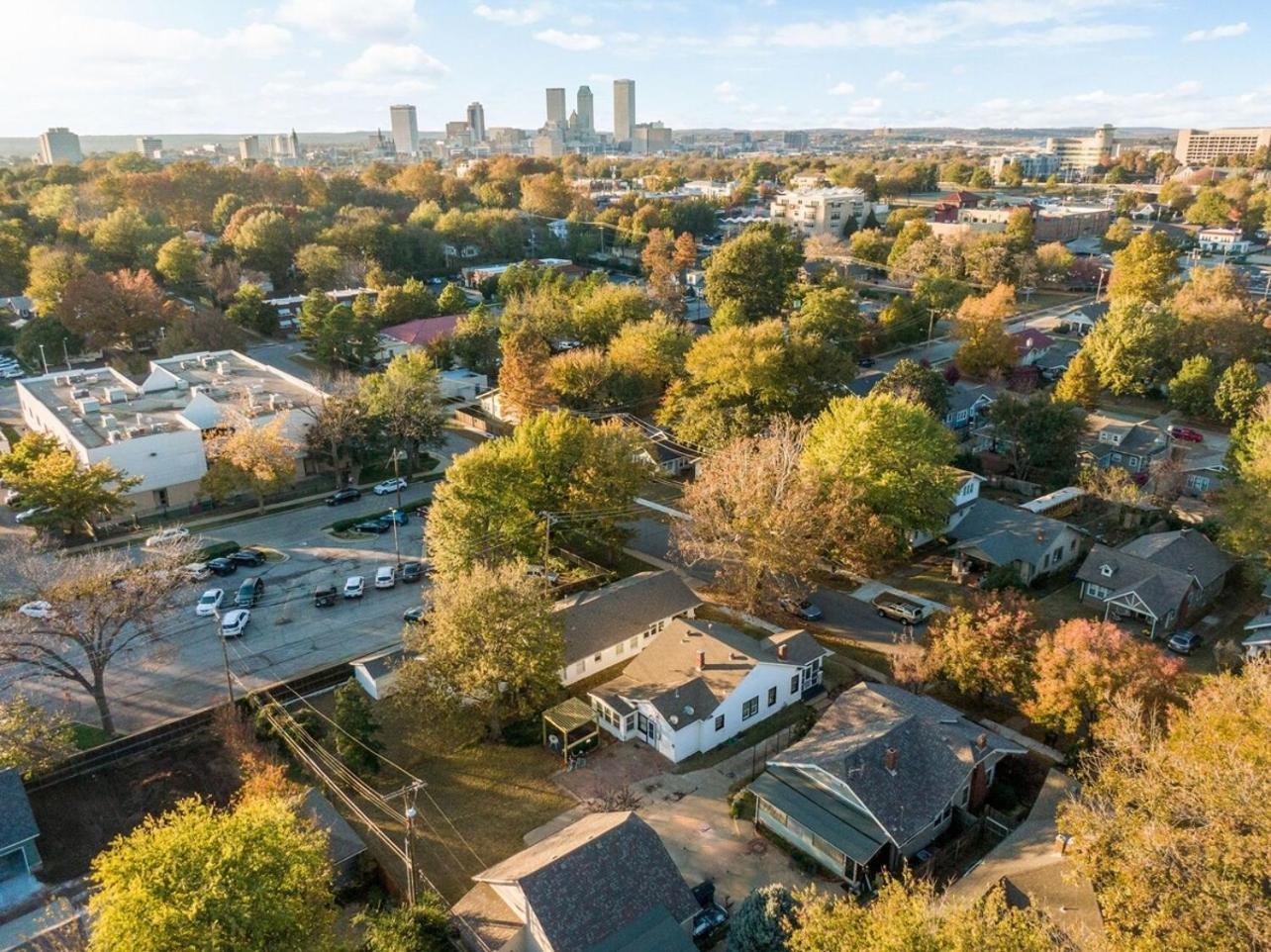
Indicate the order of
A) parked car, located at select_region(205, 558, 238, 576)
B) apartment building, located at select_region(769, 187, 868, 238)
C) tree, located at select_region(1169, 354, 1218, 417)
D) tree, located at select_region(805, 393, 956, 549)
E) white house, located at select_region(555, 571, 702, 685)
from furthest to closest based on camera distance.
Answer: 1. apartment building, located at select_region(769, 187, 868, 238)
2. tree, located at select_region(1169, 354, 1218, 417)
3. parked car, located at select_region(205, 558, 238, 576)
4. tree, located at select_region(805, 393, 956, 549)
5. white house, located at select_region(555, 571, 702, 685)

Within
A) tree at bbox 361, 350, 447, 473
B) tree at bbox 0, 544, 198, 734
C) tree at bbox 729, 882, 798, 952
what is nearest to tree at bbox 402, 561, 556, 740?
tree at bbox 0, 544, 198, 734

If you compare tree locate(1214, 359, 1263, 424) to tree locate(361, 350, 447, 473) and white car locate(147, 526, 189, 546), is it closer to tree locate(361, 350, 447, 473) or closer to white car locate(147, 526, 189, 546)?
tree locate(361, 350, 447, 473)

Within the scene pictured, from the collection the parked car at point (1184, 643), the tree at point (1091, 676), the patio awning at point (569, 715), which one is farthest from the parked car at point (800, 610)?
the parked car at point (1184, 643)

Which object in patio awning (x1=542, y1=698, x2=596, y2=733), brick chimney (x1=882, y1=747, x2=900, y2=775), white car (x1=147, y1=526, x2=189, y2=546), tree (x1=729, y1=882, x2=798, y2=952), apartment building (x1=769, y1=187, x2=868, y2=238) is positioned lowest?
patio awning (x1=542, y1=698, x2=596, y2=733)

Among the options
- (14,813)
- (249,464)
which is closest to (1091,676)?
(14,813)

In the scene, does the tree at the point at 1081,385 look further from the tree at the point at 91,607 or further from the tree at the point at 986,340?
the tree at the point at 91,607

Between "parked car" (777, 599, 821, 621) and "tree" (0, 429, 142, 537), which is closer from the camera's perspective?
"parked car" (777, 599, 821, 621)
